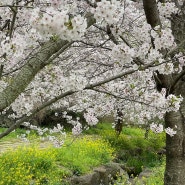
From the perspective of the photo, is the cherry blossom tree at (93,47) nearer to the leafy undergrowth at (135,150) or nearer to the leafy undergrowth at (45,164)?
the leafy undergrowth at (45,164)

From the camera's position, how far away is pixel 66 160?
32.9 ft

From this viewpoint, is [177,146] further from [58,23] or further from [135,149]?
[135,149]

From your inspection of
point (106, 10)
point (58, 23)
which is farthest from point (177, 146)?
Result: point (58, 23)

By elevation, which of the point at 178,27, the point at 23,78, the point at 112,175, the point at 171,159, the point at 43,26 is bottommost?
the point at 112,175

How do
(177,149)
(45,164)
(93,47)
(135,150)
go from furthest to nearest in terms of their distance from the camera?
(135,150), (45,164), (177,149), (93,47)

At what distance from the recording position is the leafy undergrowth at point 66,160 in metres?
8.45

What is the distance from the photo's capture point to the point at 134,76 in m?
5.11

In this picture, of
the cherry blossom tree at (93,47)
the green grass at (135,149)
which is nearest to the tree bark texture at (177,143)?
the cherry blossom tree at (93,47)

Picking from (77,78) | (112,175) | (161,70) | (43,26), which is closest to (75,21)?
(43,26)

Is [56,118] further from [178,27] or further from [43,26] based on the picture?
[43,26]

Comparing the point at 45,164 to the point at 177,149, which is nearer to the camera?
the point at 177,149

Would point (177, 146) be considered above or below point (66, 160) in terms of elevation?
above

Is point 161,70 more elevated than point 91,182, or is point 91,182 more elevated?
point 161,70

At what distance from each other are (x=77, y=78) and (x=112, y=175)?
24.5ft
